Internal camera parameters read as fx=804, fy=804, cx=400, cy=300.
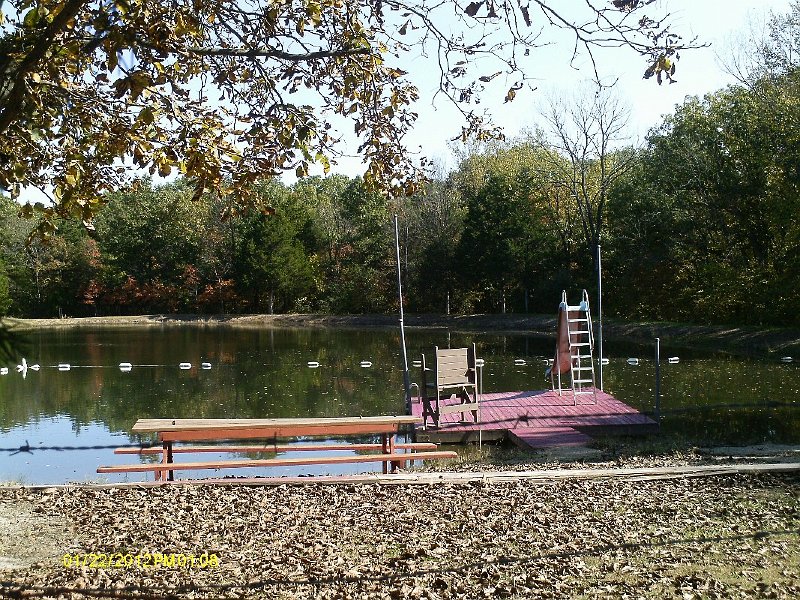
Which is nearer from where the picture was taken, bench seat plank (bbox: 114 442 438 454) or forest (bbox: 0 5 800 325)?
bench seat plank (bbox: 114 442 438 454)

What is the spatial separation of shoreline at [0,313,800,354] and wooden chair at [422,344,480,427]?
9412 millimetres

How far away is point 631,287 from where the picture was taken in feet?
108

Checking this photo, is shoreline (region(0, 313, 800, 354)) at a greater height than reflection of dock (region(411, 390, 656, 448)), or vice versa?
shoreline (region(0, 313, 800, 354))

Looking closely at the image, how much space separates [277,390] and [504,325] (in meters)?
19.0

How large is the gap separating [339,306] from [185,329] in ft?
27.3

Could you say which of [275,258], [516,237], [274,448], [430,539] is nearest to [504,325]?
[516,237]

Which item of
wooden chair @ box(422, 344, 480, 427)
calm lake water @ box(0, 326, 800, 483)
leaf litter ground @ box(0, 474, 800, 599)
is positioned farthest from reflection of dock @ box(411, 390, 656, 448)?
leaf litter ground @ box(0, 474, 800, 599)

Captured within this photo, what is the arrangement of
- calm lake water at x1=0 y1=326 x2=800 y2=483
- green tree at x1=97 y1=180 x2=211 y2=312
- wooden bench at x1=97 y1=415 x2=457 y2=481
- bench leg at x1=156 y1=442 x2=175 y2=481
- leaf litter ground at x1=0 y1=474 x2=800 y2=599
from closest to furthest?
1. leaf litter ground at x1=0 y1=474 x2=800 y2=599
2. wooden bench at x1=97 y1=415 x2=457 y2=481
3. bench leg at x1=156 y1=442 x2=175 y2=481
4. calm lake water at x1=0 y1=326 x2=800 y2=483
5. green tree at x1=97 y1=180 x2=211 y2=312

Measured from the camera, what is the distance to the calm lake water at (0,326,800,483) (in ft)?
37.1

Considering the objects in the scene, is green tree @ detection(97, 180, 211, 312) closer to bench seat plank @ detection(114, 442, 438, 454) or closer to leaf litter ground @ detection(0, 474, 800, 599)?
bench seat plank @ detection(114, 442, 438, 454)

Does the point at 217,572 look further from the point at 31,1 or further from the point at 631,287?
A: the point at 631,287

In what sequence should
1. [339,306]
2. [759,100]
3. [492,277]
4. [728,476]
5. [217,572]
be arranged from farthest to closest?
1. [339,306]
2. [492,277]
3. [759,100]
4. [728,476]
5. [217,572]

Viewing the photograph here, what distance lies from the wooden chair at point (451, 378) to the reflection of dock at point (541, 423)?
237 millimetres

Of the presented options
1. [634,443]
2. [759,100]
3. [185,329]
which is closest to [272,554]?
[634,443]
